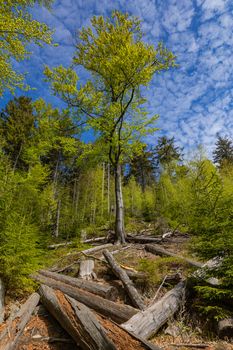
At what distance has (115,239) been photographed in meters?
11.5

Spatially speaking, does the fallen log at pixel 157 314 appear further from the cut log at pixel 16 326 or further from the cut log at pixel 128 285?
the cut log at pixel 16 326

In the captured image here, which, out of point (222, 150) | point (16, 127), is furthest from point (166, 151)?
point (16, 127)

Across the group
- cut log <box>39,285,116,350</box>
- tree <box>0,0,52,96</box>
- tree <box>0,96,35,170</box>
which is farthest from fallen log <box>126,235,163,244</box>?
tree <box>0,96,35,170</box>

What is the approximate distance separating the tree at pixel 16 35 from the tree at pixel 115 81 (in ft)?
13.5

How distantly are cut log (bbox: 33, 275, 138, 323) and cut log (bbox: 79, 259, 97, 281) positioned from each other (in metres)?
0.98

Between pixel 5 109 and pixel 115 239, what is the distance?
18.7 m

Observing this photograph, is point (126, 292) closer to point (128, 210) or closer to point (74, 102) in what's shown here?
point (74, 102)

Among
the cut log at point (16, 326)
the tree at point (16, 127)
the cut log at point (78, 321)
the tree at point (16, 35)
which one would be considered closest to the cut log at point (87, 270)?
the cut log at point (78, 321)

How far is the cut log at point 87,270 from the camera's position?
6.40m

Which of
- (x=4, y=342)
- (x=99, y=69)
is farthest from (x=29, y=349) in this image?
(x=99, y=69)

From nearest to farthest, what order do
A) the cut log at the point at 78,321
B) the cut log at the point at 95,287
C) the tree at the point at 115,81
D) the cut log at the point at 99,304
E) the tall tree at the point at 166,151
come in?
the cut log at the point at 78,321
the cut log at the point at 99,304
the cut log at the point at 95,287
the tree at the point at 115,81
the tall tree at the point at 166,151

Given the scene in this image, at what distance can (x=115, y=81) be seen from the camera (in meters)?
12.0

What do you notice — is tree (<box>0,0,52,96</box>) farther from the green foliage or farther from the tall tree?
the tall tree

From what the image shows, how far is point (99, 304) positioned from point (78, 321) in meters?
1.01
